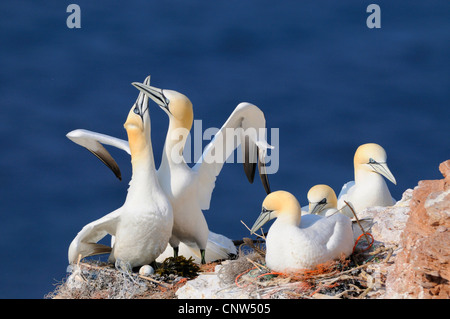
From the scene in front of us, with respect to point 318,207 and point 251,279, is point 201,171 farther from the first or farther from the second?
point 251,279

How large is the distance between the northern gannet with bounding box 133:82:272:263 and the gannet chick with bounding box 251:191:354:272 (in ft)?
3.34

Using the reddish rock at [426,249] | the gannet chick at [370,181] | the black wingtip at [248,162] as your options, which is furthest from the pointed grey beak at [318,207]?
the reddish rock at [426,249]

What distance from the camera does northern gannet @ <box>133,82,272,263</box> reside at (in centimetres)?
645

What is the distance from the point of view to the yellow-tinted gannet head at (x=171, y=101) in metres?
6.37

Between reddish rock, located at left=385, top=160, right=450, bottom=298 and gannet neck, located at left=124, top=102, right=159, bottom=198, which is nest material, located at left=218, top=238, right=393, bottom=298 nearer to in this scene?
reddish rock, located at left=385, top=160, right=450, bottom=298

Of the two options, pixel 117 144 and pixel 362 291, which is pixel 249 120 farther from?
pixel 362 291

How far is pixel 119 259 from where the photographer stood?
20.7ft

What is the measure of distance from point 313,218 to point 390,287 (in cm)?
82

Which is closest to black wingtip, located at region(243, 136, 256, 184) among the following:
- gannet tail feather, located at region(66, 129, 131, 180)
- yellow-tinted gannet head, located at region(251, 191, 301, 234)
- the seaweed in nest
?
gannet tail feather, located at region(66, 129, 131, 180)

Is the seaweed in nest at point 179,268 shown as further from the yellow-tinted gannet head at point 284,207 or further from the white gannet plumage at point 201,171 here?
the yellow-tinted gannet head at point 284,207

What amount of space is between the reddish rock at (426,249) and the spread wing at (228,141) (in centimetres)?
205

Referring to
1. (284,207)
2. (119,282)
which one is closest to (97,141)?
(119,282)

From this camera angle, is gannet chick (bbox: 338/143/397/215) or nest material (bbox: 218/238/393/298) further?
gannet chick (bbox: 338/143/397/215)

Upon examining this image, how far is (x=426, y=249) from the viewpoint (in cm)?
473
